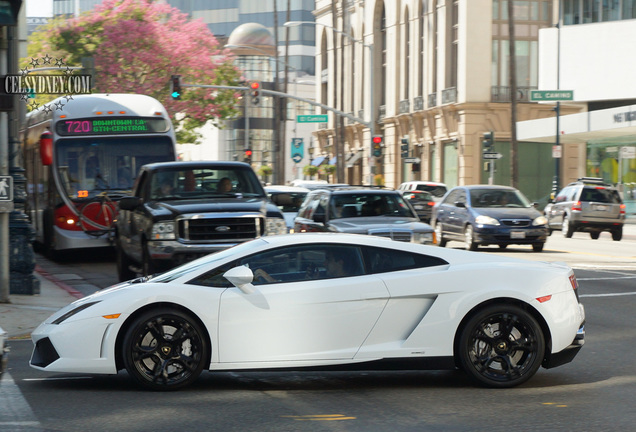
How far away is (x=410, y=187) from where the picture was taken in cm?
4259

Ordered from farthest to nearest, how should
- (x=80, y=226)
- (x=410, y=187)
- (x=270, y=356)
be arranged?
1. (x=410, y=187)
2. (x=80, y=226)
3. (x=270, y=356)

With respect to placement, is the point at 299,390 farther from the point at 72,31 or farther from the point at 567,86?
the point at 567,86

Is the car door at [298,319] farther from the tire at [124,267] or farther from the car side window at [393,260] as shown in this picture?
the tire at [124,267]

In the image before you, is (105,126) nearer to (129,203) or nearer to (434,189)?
(129,203)

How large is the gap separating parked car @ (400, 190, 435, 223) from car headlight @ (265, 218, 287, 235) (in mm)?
21401

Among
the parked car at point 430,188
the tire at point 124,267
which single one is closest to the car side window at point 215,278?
the tire at point 124,267

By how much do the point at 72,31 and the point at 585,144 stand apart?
25.8 meters

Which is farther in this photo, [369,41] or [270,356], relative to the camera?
[369,41]

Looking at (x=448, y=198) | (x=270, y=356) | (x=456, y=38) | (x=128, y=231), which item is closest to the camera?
(x=270, y=356)

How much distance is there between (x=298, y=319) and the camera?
800cm

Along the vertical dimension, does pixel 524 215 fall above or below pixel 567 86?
below

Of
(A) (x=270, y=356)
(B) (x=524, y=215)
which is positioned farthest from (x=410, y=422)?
(B) (x=524, y=215)

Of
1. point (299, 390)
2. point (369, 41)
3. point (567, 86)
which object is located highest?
point (369, 41)

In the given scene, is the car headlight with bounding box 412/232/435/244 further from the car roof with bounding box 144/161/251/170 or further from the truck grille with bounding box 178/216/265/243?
the truck grille with bounding box 178/216/265/243
